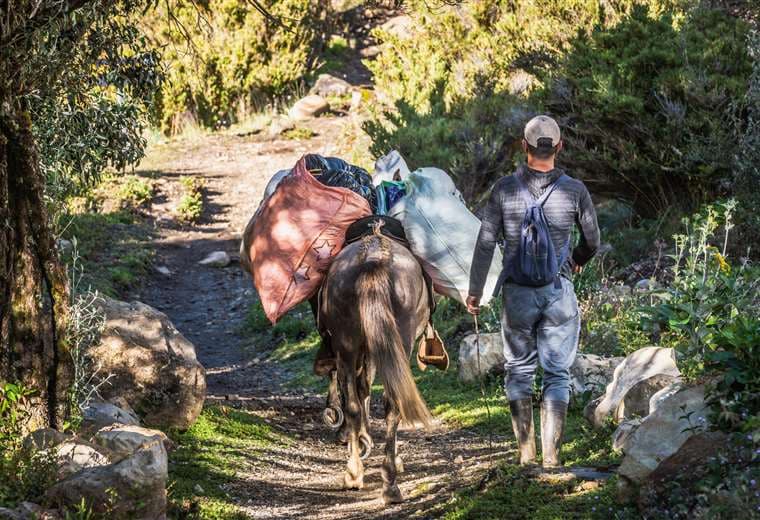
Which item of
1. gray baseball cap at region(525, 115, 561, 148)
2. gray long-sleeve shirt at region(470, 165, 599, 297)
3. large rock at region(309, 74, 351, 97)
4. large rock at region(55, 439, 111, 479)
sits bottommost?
large rock at region(55, 439, 111, 479)

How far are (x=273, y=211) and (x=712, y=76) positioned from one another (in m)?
6.74

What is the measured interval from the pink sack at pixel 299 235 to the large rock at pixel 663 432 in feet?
10.5

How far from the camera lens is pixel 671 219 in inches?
518

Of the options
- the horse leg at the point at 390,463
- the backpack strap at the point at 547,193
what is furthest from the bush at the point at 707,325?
the horse leg at the point at 390,463

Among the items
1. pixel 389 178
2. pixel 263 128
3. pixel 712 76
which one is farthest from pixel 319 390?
pixel 263 128

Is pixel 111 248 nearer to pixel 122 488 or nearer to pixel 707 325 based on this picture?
pixel 122 488

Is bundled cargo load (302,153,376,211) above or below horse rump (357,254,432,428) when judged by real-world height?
above

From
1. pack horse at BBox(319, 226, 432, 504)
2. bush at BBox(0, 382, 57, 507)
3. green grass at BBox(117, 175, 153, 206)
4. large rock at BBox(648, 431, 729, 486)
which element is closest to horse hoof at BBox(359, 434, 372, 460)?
pack horse at BBox(319, 226, 432, 504)

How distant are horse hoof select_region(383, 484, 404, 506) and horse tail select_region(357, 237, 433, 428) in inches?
18.7

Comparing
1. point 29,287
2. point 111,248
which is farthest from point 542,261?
point 111,248

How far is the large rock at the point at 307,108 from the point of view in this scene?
94.0 feet

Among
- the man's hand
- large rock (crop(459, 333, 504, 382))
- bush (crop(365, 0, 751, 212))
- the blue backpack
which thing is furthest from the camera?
bush (crop(365, 0, 751, 212))

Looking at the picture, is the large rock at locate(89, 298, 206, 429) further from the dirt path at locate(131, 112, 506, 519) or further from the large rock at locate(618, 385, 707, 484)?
the large rock at locate(618, 385, 707, 484)

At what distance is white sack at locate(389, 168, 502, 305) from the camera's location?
7.85m
